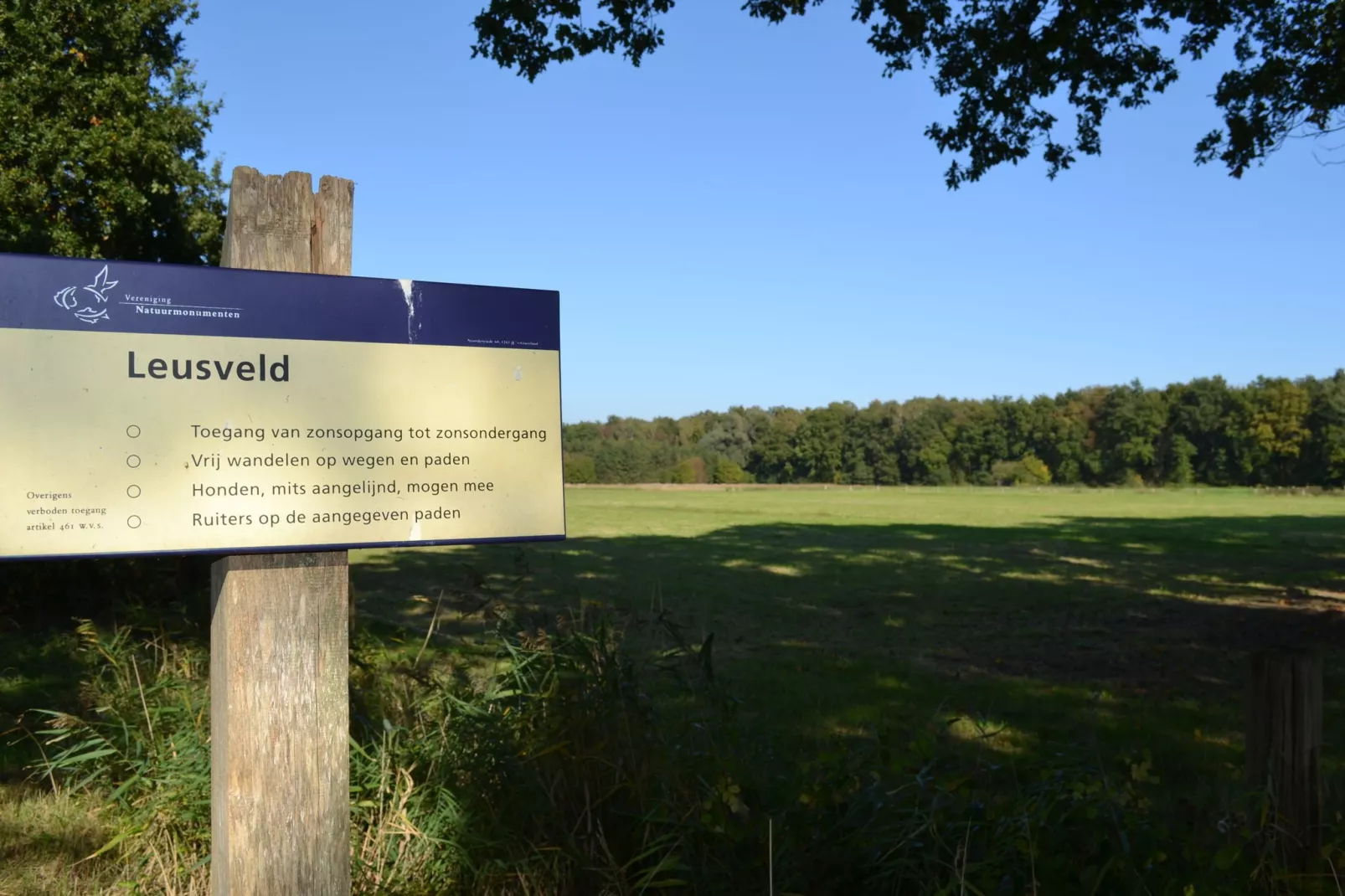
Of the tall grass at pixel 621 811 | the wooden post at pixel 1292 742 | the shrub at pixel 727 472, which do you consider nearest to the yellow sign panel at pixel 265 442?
the tall grass at pixel 621 811

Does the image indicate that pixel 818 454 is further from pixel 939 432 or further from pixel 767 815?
pixel 767 815

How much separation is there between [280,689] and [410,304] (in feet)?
3.89

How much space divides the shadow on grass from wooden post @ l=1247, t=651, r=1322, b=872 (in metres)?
→ 0.52

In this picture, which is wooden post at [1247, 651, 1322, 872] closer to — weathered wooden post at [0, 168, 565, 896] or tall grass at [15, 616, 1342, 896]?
tall grass at [15, 616, 1342, 896]

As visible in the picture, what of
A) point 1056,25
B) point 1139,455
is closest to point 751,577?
point 1056,25

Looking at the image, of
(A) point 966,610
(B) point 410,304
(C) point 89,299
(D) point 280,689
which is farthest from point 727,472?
(C) point 89,299

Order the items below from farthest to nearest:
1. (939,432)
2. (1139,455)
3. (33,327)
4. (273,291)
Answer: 1. (939,432)
2. (1139,455)
3. (273,291)
4. (33,327)

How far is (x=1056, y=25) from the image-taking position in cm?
1055

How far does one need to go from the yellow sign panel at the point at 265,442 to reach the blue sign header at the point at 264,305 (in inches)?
0.9

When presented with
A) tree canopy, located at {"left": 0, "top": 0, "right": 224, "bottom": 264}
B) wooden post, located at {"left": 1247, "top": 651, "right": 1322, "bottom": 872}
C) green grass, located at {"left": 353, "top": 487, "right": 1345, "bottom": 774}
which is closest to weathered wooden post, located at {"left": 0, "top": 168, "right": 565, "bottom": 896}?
green grass, located at {"left": 353, "top": 487, "right": 1345, "bottom": 774}

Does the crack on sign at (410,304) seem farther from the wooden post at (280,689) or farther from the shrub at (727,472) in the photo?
the shrub at (727,472)

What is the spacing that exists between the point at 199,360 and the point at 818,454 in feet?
373

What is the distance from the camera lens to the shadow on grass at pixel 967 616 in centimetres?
732

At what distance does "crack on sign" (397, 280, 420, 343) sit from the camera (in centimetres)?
317
